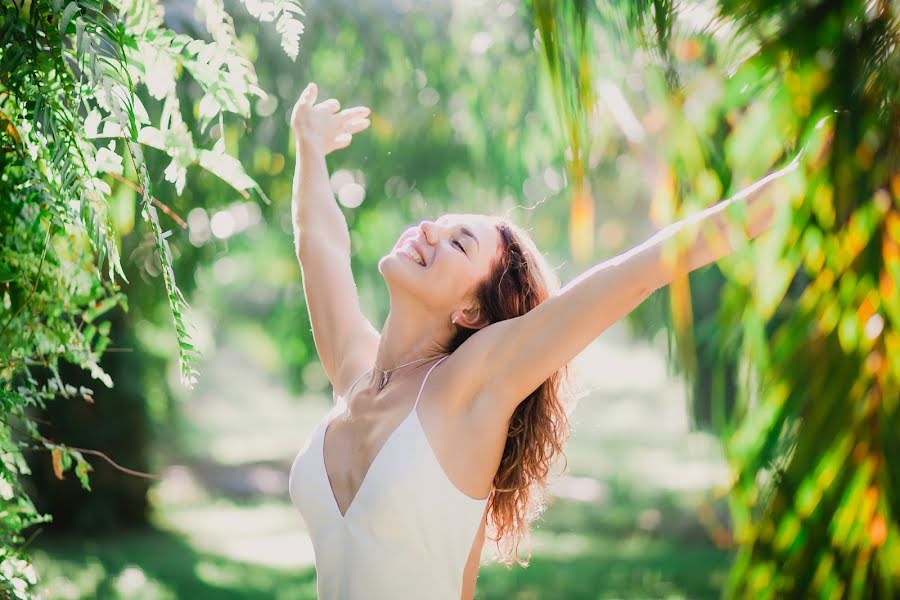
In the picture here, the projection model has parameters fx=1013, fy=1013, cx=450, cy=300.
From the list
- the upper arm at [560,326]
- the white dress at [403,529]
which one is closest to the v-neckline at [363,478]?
the white dress at [403,529]

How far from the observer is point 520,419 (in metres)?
1.79

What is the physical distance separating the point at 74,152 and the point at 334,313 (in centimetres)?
87

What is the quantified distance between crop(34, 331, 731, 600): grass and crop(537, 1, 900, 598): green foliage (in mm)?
107

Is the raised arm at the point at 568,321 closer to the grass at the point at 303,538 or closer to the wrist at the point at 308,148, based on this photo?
the grass at the point at 303,538

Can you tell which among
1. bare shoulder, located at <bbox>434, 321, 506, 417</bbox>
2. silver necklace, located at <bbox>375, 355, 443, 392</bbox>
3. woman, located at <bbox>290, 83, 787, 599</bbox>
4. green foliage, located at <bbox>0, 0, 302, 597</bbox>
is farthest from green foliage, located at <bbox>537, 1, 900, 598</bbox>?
silver necklace, located at <bbox>375, 355, 443, 392</bbox>

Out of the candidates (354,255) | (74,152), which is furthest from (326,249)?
(354,255)

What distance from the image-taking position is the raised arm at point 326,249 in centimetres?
203

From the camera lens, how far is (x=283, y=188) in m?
5.46

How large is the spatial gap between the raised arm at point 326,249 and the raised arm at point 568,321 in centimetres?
45

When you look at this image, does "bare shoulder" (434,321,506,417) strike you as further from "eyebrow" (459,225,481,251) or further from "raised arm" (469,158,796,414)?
"eyebrow" (459,225,481,251)

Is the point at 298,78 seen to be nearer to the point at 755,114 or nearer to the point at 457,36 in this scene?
the point at 457,36

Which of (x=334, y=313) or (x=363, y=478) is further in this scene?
(x=334, y=313)

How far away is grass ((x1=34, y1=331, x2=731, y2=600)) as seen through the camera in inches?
260

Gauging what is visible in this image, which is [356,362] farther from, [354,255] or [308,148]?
[354,255]
